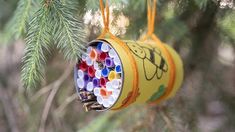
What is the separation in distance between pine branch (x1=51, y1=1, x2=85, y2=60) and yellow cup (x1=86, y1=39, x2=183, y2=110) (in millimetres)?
62

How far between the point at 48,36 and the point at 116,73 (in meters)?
0.13

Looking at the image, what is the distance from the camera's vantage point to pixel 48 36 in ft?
2.23

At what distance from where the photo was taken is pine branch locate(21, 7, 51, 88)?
660 mm

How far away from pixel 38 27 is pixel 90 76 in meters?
0.14

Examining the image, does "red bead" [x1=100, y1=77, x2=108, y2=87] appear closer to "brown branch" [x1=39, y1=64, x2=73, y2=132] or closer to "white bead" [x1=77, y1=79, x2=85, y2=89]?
"white bead" [x1=77, y1=79, x2=85, y2=89]

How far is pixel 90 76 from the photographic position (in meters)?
0.76

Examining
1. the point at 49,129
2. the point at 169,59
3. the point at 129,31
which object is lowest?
the point at 49,129

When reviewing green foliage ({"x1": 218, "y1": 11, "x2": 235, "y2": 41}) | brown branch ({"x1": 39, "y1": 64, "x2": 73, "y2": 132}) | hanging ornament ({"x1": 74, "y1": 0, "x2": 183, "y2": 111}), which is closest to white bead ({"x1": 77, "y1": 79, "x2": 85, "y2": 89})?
hanging ornament ({"x1": 74, "y1": 0, "x2": 183, "y2": 111})

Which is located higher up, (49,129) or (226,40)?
(226,40)

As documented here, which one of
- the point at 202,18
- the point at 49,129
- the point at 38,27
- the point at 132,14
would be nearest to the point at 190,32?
the point at 202,18

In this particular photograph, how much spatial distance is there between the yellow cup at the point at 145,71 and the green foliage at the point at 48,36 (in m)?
0.07

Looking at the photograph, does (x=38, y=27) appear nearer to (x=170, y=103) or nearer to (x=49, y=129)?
(x=170, y=103)

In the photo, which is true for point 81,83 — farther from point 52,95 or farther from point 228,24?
point 52,95

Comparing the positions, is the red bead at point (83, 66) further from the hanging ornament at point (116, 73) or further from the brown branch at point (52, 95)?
the brown branch at point (52, 95)
